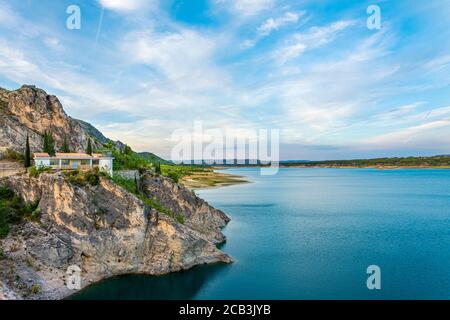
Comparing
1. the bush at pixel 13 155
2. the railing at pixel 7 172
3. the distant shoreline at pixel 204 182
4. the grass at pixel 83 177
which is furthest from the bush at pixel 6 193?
the distant shoreline at pixel 204 182

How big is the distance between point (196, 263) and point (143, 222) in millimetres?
8074

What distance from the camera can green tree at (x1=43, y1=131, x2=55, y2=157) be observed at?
4881cm

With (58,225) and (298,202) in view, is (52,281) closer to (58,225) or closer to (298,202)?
(58,225)

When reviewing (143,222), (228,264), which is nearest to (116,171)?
(143,222)

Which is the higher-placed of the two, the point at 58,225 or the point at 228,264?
the point at 58,225

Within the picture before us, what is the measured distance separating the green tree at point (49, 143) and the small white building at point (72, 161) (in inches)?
211

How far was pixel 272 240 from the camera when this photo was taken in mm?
49375

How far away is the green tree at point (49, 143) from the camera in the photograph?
48812 mm

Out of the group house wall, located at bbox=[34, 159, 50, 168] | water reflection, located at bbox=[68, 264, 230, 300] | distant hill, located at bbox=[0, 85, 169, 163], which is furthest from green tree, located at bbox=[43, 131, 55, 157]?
water reflection, located at bbox=[68, 264, 230, 300]

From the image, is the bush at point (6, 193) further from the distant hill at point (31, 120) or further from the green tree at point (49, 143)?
the distant hill at point (31, 120)

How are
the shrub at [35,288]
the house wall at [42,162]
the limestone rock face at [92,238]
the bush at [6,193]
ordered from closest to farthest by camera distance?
the shrub at [35,288] → the limestone rock face at [92,238] → the bush at [6,193] → the house wall at [42,162]

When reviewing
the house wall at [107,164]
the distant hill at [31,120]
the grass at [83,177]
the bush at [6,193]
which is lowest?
the bush at [6,193]

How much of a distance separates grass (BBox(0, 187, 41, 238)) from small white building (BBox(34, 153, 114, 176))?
5.11m

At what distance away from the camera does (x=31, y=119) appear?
52.8m
